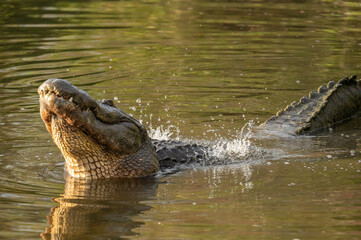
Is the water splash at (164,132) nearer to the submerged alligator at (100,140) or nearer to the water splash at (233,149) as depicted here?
the water splash at (233,149)

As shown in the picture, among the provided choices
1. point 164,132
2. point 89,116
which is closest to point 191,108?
point 164,132

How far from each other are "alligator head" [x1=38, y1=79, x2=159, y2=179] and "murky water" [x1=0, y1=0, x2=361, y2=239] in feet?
0.58

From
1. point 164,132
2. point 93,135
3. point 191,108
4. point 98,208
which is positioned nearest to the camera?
point 98,208

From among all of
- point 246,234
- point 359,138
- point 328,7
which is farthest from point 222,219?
point 328,7

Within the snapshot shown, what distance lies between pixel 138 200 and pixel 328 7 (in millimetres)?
15076

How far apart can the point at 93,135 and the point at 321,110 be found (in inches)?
147

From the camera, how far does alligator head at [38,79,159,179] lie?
5.93 metres

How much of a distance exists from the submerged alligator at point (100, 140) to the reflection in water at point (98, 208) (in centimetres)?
16

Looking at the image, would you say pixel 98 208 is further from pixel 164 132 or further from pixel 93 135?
pixel 164 132

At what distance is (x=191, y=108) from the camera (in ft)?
32.2

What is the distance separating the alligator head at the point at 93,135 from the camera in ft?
19.5

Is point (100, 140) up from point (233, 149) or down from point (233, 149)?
up

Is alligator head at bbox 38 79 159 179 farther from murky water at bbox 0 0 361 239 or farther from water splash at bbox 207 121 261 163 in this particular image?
water splash at bbox 207 121 261 163

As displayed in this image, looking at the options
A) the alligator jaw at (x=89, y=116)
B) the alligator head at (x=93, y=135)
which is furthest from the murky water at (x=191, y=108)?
the alligator jaw at (x=89, y=116)
